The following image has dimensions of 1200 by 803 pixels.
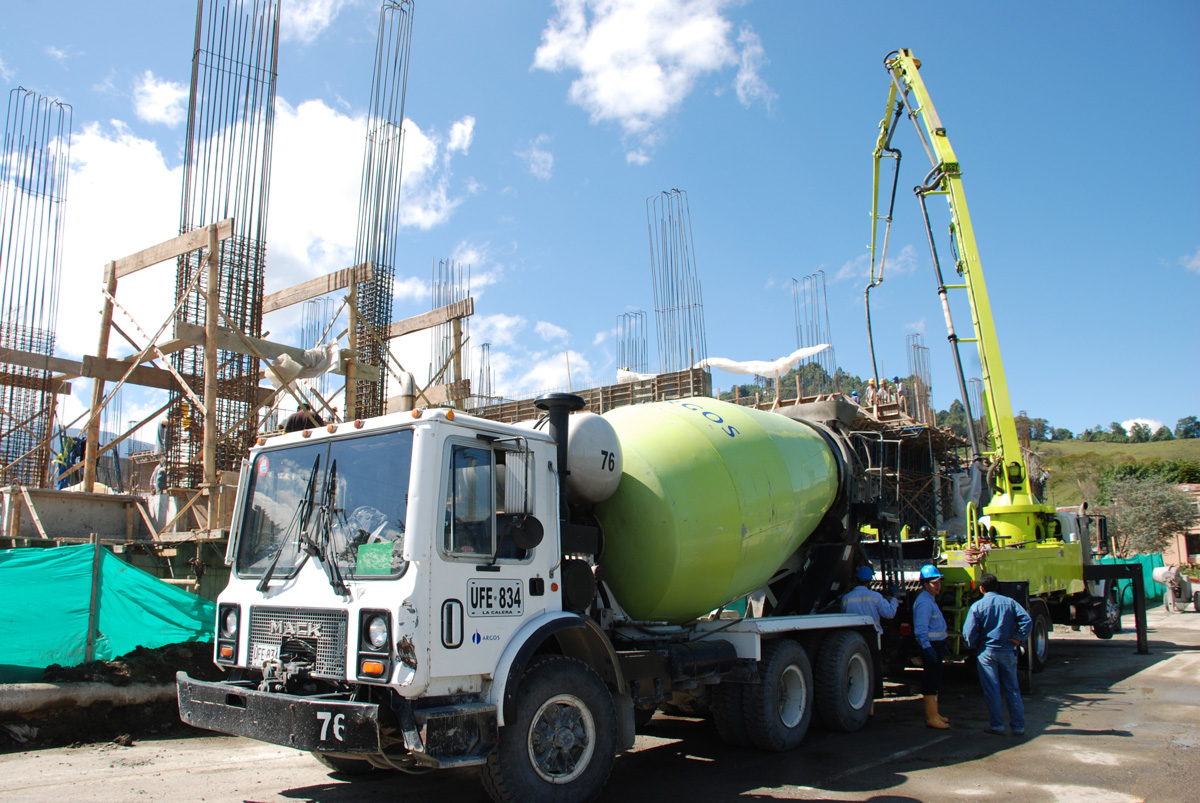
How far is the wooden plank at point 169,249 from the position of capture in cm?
1293

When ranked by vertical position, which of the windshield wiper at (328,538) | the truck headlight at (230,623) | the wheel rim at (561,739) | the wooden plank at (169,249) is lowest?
the wheel rim at (561,739)

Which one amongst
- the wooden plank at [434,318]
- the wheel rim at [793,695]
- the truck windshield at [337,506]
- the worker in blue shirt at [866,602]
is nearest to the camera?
the truck windshield at [337,506]

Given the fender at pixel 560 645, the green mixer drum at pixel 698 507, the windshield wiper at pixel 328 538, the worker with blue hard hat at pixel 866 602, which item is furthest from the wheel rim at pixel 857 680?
the windshield wiper at pixel 328 538

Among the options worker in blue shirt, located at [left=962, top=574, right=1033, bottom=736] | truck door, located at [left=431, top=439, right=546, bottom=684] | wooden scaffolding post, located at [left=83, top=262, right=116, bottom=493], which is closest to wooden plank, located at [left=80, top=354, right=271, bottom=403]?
wooden scaffolding post, located at [left=83, top=262, right=116, bottom=493]

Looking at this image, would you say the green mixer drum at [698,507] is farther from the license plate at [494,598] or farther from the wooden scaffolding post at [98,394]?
the wooden scaffolding post at [98,394]

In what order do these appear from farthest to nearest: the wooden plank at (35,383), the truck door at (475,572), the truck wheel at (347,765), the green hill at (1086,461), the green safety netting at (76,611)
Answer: the green hill at (1086,461) → the wooden plank at (35,383) → the green safety netting at (76,611) → the truck wheel at (347,765) → the truck door at (475,572)

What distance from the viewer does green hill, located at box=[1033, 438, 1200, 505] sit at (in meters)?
59.2

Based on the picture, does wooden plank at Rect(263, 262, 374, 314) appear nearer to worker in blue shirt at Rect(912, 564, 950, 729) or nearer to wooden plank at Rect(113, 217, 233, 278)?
wooden plank at Rect(113, 217, 233, 278)

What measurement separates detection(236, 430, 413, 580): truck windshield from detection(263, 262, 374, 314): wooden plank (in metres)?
10.3

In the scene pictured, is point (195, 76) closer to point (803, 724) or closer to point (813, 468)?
point (813, 468)

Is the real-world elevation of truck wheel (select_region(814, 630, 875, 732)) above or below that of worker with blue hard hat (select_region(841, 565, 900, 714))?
below

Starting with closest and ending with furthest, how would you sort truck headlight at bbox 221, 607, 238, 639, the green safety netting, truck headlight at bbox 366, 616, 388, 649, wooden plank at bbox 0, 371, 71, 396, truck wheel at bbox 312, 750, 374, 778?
truck headlight at bbox 366, 616, 388, 649
truck headlight at bbox 221, 607, 238, 639
truck wheel at bbox 312, 750, 374, 778
the green safety netting
wooden plank at bbox 0, 371, 71, 396

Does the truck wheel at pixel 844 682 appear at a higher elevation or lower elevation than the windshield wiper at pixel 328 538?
lower

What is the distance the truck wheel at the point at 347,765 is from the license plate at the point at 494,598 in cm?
193
